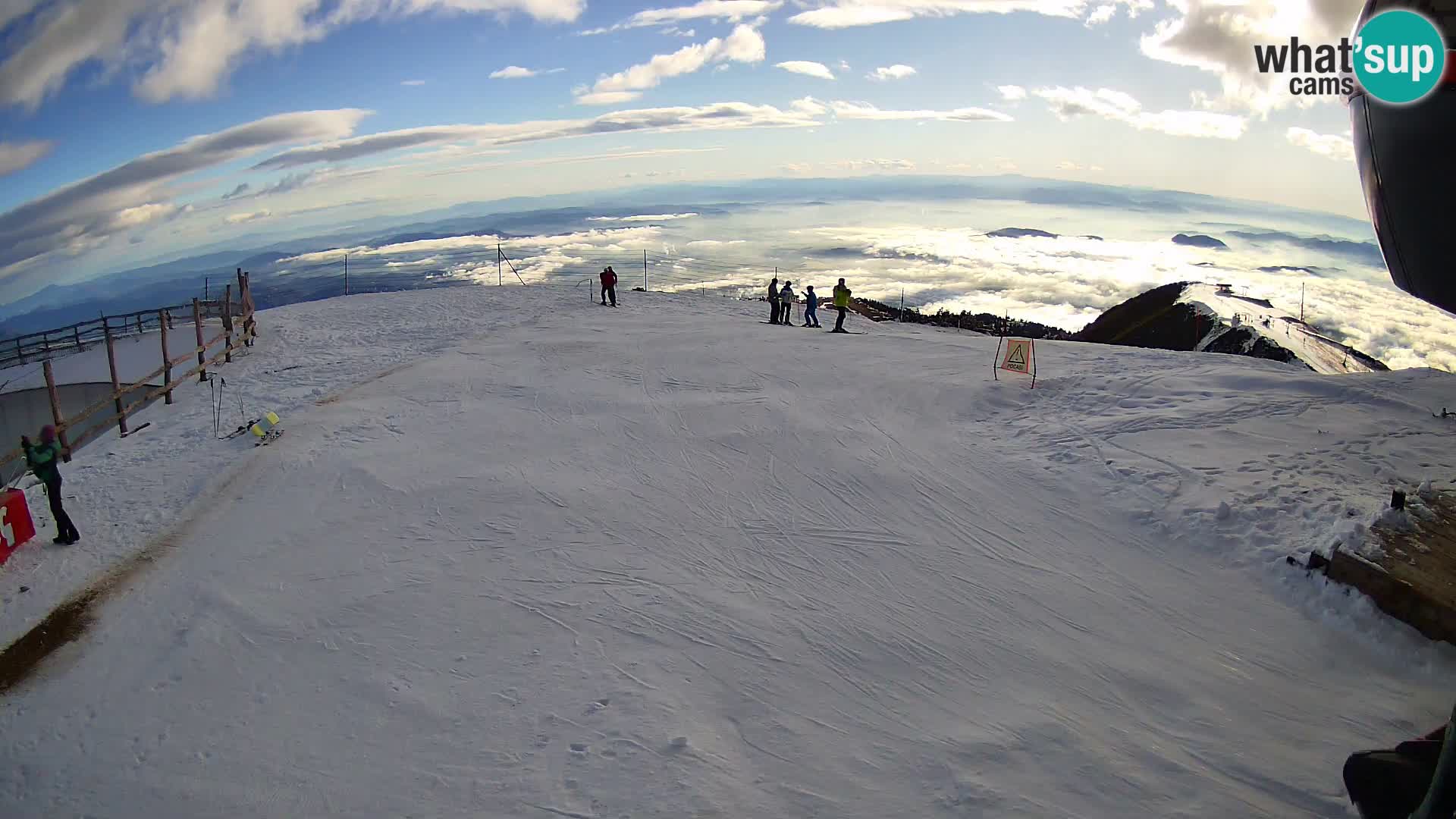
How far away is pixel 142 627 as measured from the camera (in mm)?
8609

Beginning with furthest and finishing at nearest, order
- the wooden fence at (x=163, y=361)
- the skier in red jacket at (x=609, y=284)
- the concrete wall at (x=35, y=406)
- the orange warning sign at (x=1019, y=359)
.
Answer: the skier in red jacket at (x=609, y=284) < the concrete wall at (x=35, y=406) < the orange warning sign at (x=1019, y=359) < the wooden fence at (x=163, y=361)

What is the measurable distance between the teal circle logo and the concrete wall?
35.9 meters

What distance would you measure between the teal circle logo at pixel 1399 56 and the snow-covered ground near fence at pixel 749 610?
5.05 meters

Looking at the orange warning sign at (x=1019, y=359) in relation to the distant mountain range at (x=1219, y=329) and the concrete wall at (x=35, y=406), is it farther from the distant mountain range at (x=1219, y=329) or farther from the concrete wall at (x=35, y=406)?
the concrete wall at (x=35, y=406)

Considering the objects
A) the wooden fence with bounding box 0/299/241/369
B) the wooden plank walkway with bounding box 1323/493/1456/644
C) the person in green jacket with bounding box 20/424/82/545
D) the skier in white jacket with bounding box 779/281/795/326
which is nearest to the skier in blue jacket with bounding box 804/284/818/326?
the skier in white jacket with bounding box 779/281/795/326

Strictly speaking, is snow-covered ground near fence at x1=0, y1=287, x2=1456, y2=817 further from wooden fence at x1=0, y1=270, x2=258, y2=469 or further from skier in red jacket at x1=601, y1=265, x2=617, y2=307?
skier in red jacket at x1=601, y1=265, x2=617, y2=307

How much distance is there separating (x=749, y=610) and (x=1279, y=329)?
75.1 feet

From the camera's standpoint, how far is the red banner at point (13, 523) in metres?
10.4

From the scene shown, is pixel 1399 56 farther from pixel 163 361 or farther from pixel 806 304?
pixel 163 361

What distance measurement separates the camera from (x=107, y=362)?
29906 mm

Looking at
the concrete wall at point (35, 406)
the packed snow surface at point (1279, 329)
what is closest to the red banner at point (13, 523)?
the concrete wall at point (35, 406)

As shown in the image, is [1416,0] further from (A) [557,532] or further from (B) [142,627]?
(B) [142,627]

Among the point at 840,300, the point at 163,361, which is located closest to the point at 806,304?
the point at 840,300

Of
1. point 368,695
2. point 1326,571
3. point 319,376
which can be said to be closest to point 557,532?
point 368,695
